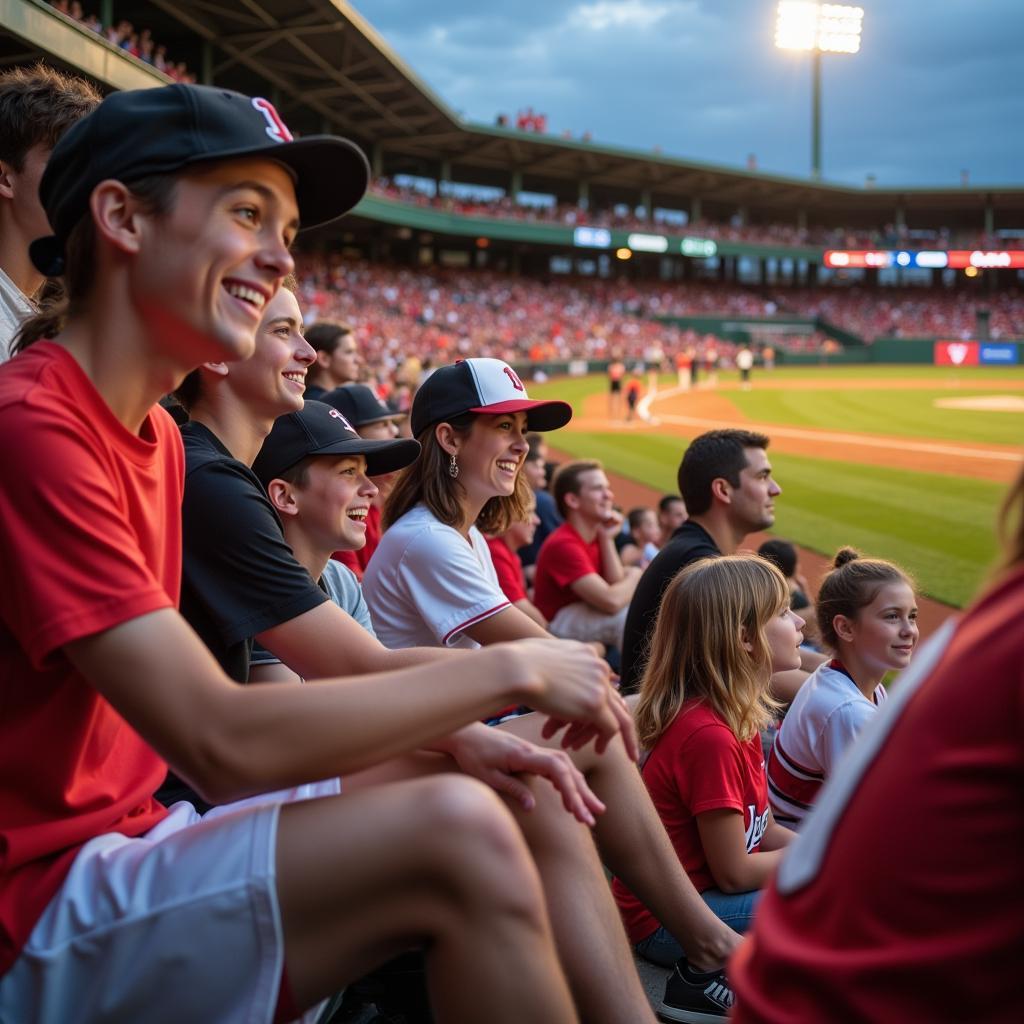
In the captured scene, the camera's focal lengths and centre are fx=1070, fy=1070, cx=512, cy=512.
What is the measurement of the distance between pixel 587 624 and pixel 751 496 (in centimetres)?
171

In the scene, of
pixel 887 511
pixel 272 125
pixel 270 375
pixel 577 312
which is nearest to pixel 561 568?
pixel 270 375

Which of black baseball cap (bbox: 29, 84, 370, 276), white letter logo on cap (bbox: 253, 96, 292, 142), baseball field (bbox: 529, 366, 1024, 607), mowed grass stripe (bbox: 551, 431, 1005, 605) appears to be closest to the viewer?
black baseball cap (bbox: 29, 84, 370, 276)

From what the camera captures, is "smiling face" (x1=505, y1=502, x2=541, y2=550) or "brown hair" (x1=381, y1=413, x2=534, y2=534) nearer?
"brown hair" (x1=381, y1=413, x2=534, y2=534)

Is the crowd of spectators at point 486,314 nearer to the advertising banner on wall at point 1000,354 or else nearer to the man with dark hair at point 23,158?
the advertising banner on wall at point 1000,354

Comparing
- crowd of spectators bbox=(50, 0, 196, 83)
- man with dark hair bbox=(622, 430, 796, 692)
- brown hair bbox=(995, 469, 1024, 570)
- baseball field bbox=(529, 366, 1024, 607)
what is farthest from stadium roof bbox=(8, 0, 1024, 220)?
brown hair bbox=(995, 469, 1024, 570)

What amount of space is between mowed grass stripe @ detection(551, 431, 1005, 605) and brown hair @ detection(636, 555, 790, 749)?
534 cm

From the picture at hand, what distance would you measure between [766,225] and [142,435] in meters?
71.0

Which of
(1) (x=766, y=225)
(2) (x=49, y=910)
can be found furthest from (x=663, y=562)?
(1) (x=766, y=225)

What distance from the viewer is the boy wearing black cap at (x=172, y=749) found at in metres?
1.65

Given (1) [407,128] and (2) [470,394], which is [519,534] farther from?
(1) [407,128]

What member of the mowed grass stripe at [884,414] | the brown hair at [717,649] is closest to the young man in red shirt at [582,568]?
the brown hair at [717,649]

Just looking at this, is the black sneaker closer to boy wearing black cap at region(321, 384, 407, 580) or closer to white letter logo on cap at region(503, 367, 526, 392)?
white letter logo on cap at region(503, 367, 526, 392)

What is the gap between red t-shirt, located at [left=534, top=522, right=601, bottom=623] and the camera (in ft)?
21.0

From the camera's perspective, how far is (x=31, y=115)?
3352 millimetres
